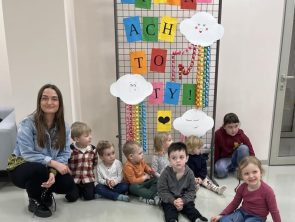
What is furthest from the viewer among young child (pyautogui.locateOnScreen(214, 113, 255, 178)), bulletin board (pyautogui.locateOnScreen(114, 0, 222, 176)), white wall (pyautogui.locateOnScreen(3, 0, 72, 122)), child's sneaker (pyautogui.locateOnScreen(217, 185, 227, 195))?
young child (pyautogui.locateOnScreen(214, 113, 255, 178))

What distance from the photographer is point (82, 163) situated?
8.98ft

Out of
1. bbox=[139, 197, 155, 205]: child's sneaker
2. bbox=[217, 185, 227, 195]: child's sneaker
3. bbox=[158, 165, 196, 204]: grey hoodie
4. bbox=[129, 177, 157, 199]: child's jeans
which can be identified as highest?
bbox=[158, 165, 196, 204]: grey hoodie

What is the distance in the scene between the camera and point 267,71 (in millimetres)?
3145

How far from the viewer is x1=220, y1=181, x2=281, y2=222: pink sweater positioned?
219 centimetres

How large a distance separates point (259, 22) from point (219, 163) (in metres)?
1.25

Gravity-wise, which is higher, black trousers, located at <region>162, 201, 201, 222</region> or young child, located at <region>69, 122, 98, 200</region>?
young child, located at <region>69, 122, 98, 200</region>

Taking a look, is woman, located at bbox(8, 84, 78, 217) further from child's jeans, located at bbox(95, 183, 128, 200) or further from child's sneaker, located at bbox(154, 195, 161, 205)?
child's sneaker, located at bbox(154, 195, 161, 205)

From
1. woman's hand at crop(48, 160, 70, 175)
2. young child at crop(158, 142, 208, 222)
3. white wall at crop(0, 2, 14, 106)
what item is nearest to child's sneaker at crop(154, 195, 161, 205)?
young child at crop(158, 142, 208, 222)

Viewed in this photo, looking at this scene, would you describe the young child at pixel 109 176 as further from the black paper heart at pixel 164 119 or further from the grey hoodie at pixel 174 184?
the black paper heart at pixel 164 119

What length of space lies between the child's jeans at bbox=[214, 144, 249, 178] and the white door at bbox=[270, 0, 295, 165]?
0.40 metres

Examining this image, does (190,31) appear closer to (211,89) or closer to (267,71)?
(211,89)

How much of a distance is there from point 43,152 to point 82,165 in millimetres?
334

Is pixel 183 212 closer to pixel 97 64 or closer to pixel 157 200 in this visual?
pixel 157 200

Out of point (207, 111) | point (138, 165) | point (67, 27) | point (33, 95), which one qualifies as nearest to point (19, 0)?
point (67, 27)
